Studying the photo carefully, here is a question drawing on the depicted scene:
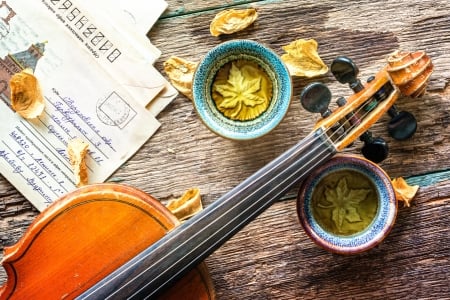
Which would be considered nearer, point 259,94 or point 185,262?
point 185,262

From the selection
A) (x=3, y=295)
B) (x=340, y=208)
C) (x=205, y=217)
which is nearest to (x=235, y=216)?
(x=205, y=217)

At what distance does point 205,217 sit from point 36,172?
1.04 feet

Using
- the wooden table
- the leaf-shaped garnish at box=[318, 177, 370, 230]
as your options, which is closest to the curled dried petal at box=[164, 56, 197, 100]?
the wooden table

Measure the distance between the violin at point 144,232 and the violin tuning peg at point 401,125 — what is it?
0.21ft

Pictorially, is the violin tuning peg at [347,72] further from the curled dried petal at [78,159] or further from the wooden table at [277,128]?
the curled dried petal at [78,159]

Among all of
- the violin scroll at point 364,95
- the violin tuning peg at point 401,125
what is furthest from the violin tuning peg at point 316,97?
the violin tuning peg at point 401,125

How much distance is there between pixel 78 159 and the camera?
1.02 meters

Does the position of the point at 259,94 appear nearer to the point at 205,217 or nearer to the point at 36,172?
the point at 205,217

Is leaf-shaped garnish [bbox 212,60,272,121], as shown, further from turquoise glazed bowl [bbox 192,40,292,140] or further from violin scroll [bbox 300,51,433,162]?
violin scroll [bbox 300,51,433,162]

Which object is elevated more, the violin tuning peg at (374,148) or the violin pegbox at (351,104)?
the violin pegbox at (351,104)

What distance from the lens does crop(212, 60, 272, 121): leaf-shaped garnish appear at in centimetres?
102

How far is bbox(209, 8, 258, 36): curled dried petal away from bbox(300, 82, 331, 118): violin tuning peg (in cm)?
18

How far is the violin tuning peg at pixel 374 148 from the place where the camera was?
94 cm

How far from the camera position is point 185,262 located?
87cm
